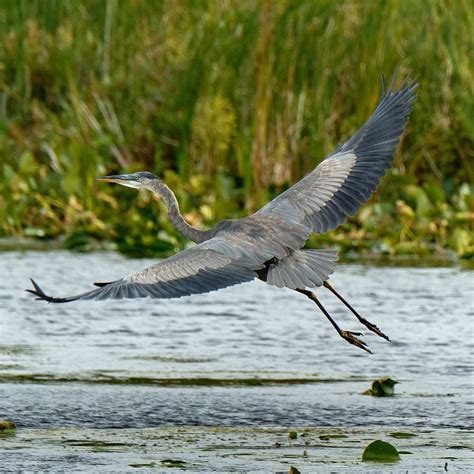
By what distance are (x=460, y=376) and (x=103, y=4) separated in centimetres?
746

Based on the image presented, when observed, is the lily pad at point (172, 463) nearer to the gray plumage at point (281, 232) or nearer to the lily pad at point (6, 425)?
the gray plumage at point (281, 232)

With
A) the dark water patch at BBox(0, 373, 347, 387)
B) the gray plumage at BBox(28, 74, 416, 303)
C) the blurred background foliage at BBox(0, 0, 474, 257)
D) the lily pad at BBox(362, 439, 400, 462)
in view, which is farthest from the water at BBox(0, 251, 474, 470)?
the blurred background foliage at BBox(0, 0, 474, 257)

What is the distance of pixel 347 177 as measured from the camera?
20.4 feet

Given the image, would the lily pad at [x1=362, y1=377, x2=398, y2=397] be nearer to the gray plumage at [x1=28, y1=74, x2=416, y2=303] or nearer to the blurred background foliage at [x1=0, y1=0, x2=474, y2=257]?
the gray plumage at [x1=28, y1=74, x2=416, y2=303]

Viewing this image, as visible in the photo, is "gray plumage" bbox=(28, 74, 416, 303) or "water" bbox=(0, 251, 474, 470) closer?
"gray plumage" bbox=(28, 74, 416, 303)

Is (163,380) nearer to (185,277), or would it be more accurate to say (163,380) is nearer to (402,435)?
(185,277)

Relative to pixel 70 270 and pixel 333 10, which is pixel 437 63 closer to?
pixel 333 10

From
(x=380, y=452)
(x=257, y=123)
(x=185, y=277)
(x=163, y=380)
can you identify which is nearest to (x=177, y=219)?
(x=163, y=380)

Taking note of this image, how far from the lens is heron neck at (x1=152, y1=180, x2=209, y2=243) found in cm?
586

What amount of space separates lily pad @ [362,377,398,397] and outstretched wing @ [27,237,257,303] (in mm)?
923

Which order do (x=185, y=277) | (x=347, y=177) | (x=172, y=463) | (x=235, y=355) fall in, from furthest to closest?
(x=235, y=355), (x=347, y=177), (x=185, y=277), (x=172, y=463)

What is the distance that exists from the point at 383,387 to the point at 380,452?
4.08 feet

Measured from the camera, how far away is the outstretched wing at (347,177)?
6.00 meters

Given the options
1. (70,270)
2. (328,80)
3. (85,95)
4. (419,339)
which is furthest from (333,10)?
(419,339)
